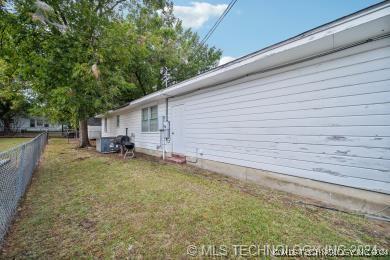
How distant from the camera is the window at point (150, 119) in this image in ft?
32.5

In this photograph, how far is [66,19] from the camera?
8.31 m

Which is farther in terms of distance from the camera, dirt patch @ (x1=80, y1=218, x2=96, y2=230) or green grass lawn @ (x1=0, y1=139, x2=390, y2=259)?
dirt patch @ (x1=80, y1=218, x2=96, y2=230)

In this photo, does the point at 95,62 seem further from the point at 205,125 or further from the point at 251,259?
the point at 251,259

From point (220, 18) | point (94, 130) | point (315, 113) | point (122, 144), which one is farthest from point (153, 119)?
point (94, 130)

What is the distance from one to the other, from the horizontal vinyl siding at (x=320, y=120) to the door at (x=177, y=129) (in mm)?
2506

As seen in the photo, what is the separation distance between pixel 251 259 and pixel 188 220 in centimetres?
114

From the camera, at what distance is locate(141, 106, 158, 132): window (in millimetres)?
9902

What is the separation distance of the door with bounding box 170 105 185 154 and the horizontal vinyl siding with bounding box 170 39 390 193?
8.22 feet

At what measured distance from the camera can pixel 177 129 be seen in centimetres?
831

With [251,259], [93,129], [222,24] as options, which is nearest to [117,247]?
[251,259]

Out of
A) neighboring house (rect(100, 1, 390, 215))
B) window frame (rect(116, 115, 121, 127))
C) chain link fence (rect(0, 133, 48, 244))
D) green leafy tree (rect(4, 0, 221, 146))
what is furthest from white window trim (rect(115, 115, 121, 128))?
chain link fence (rect(0, 133, 48, 244))

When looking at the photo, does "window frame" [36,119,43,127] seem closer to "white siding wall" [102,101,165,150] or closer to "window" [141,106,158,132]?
"white siding wall" [102,101,165,150]

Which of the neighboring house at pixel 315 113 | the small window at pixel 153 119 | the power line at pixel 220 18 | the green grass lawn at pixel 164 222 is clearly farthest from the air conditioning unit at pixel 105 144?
the power line at pixel 220 18

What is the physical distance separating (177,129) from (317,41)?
577 centimetres
